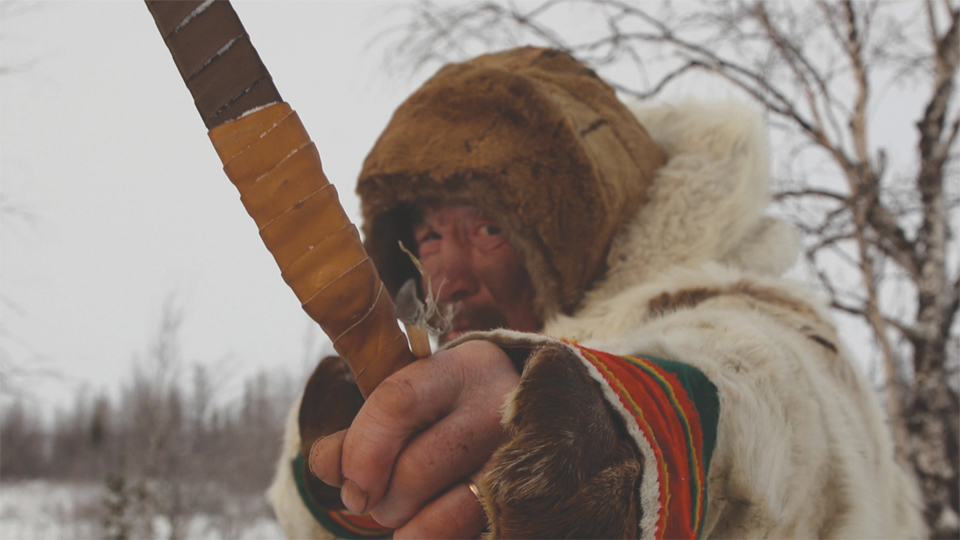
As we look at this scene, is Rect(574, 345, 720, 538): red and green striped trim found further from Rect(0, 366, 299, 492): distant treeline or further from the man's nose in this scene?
Rect(0, 366, 299, 492): distant treeline

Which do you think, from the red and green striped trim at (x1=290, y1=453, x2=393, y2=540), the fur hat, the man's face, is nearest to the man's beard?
the man's face

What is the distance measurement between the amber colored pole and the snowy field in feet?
59.3

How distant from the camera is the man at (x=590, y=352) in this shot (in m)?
0.71

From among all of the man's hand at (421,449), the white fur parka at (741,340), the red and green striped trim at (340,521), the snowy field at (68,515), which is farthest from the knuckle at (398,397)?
the snowy field at (68,515)

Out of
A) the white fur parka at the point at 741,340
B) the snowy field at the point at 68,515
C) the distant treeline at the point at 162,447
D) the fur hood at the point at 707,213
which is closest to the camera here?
the white fur parka at the point at 741,340

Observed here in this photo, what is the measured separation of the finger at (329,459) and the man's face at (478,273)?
41.4 inches

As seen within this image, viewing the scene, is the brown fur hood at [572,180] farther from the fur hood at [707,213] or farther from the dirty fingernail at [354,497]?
the dirty fingernail at [354,497]

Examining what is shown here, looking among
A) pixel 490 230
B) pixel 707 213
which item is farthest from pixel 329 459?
pixel 707 213

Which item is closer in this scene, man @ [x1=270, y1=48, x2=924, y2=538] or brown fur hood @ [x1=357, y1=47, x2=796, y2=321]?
man @ [x1=270, y1=48, x2=924, y2=538]

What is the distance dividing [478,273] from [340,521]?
65 cm

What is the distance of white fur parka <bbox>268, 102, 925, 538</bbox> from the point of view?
1.08 m

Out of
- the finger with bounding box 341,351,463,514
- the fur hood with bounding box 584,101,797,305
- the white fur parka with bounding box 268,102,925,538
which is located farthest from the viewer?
the fur hood with bounding box 584,101,797,305

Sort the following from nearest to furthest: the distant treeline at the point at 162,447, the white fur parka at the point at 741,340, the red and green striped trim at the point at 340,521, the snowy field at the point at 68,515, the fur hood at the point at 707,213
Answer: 1. the white fur parka at the point at 741,340
2. the red and green striped trim at the point at 340,521
3. the fur hood at the point at 707,213
4. the distant treeline at the point at 162,447
5. the snowy field at the point at 68,515

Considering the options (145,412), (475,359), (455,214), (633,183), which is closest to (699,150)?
(633,183)
